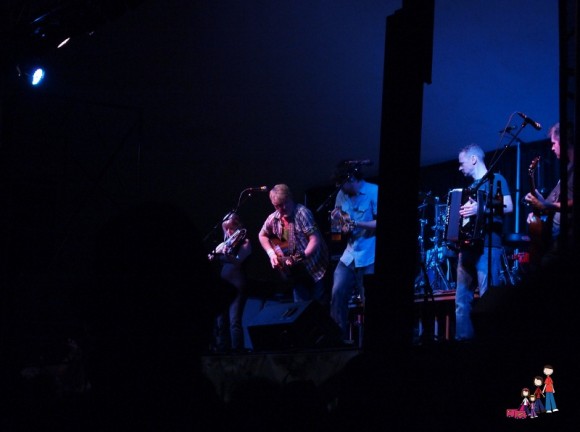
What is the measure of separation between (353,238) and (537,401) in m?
6.01

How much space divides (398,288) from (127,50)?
8.91 metres

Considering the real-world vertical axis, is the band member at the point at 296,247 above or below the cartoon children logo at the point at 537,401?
above

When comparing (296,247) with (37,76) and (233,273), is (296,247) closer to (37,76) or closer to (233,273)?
(233,273)

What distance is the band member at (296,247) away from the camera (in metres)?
8.77

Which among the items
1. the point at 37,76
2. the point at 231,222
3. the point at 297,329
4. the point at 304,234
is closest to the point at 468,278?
the point at 297,329

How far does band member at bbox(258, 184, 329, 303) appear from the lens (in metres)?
8.77

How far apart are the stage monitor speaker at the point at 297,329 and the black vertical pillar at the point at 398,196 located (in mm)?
3829

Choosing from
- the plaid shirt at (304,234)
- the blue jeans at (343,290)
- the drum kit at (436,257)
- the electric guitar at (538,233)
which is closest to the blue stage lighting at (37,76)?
the plaid shirt at (304,234)

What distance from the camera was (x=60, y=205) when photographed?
44.1 feet

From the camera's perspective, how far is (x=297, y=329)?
745 centimetres

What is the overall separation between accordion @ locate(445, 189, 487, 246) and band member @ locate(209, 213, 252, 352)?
250 centimetres

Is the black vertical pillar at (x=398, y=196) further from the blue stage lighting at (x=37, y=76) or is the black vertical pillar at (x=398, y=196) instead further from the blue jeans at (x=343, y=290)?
the blue stage lighting at (x=37, y=76)

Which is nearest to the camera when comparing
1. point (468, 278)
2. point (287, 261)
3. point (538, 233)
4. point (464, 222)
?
point (538, 233)

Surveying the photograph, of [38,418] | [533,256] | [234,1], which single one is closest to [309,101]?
[234,1]
